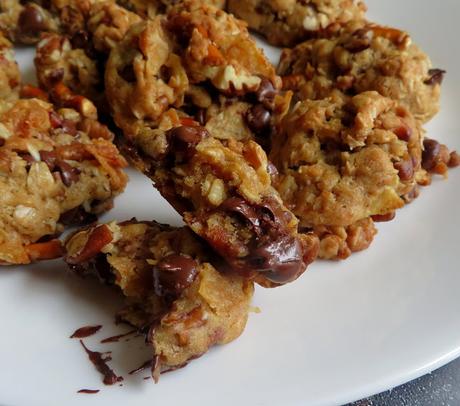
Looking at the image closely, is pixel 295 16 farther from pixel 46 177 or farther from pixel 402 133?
pixel 46 177

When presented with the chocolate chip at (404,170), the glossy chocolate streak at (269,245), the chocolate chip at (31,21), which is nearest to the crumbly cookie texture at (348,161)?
the chocolate chip at (404,170)

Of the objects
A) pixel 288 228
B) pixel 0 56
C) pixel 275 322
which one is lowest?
pixel 275 322

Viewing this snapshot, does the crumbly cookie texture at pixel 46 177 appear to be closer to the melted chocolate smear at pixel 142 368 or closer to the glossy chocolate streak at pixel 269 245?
the melted chocolate smear at pixel 142 368

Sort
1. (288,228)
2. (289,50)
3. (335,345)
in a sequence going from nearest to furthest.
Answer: (288,228), (335,345), (289,50)

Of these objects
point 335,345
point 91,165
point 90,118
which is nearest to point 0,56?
point 90,118

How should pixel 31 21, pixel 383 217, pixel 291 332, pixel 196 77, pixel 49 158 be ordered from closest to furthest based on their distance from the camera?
pixel 291 332
pixel 49 158
pixel 383 217
pixel 196 77
pixel 31 21

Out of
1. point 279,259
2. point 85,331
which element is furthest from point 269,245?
point 85,331

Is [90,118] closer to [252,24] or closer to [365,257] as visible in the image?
[252,24]
